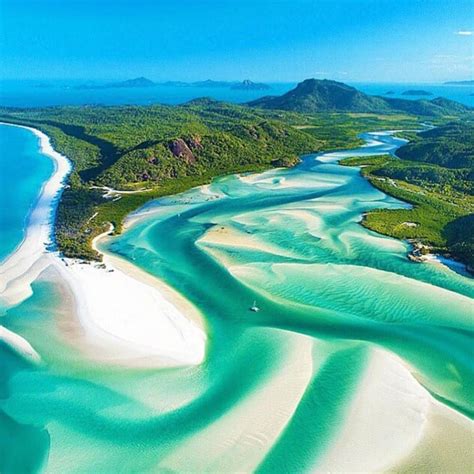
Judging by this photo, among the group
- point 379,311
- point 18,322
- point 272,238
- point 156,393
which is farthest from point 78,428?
point 272,238

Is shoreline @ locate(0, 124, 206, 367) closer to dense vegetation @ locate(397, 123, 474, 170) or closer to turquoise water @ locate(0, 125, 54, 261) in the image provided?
turquoise water @ locate(0, 125, 54, 261)

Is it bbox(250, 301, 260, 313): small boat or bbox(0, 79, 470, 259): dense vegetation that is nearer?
bbox(250, 301, 260, 313): small boat

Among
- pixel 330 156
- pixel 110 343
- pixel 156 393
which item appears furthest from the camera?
pixel 330 156

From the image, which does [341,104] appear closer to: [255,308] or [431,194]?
[431,194]

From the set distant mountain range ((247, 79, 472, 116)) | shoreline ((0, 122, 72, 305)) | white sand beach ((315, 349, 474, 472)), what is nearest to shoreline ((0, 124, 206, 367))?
shoreline ((0, 122, 72, 305))

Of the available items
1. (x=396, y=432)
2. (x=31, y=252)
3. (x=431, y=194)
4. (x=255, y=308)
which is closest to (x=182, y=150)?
(x=431, y=194)

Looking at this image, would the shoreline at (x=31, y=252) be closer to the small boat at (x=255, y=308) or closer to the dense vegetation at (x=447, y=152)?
the small boat at (x=255, y=308)

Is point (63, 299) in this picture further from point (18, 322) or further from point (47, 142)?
point (47, 142)
